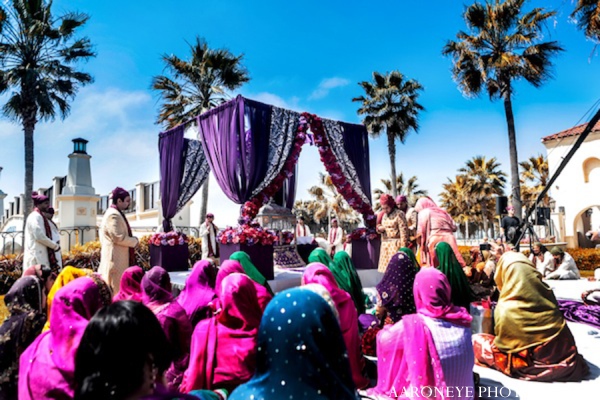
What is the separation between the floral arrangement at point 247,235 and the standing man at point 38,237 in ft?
7.61

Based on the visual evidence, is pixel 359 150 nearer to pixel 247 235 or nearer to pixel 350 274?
pixel 247 235

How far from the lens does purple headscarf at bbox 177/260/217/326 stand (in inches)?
123

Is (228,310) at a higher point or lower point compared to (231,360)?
higher

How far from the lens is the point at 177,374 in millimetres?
2691

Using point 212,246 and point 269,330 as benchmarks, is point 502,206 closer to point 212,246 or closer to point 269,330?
point 212,246

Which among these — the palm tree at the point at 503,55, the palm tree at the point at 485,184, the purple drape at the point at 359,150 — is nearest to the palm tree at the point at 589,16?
the palm tree at the point at 503,55

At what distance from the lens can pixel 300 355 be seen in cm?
138

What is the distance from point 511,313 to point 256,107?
482 cm

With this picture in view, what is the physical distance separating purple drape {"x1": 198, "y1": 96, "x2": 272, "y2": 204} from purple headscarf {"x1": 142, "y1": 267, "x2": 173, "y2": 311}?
3591 millimetres

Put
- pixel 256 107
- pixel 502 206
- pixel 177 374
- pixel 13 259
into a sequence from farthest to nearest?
1. pixel 502 206
2. pixel 13 259
3. pixel 256 107
4. pixel 177 374

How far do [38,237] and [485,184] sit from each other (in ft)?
115

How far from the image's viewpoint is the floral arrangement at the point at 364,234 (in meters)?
8.12

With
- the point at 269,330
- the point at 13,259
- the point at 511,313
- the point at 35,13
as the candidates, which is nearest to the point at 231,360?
the point at 269,330

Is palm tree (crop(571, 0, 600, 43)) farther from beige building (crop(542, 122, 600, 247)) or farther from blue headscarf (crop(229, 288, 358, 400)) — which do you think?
blue headscarf (crop(229, 288, 358, 400))
